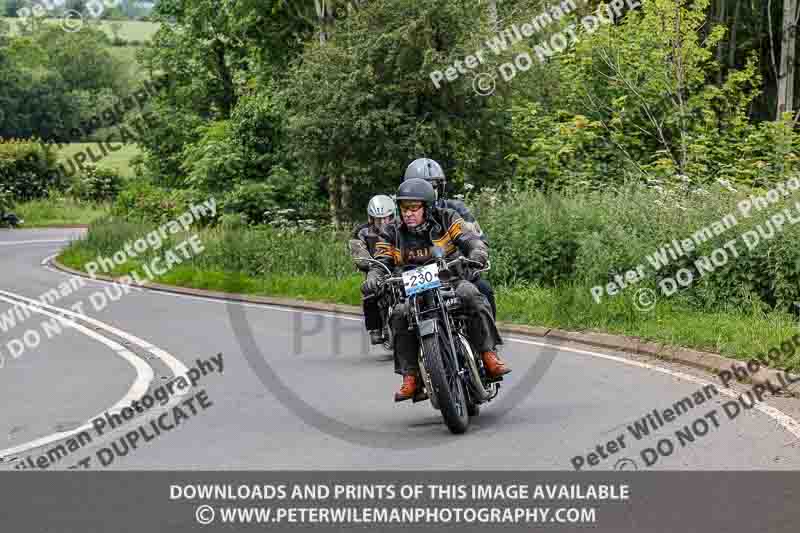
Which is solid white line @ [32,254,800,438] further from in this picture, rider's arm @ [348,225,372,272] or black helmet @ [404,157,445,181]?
black helmet @ [404,157,445,181]

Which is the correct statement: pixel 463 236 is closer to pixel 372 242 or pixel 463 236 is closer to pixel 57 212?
pixel 372 242

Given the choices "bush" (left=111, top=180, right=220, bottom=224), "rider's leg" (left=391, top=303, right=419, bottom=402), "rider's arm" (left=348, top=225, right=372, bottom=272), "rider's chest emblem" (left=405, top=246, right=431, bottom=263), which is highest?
"rider's chest emblem" (left=405, top=246, right=431, bottom=263)

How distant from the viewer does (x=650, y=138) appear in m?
29.4

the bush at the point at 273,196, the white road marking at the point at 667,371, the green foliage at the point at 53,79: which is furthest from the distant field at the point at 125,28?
the white road marking at the point at 667,371

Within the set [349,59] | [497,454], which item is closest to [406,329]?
[497,454]

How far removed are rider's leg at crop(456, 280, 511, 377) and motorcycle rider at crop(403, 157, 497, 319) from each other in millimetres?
767

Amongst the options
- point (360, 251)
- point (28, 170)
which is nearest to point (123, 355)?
point (360, 251)

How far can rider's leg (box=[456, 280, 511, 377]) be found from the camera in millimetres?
9031

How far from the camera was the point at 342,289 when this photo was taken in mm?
20953

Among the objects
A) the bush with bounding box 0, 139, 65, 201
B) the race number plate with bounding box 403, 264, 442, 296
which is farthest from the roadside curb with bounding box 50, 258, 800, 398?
the bush with bounding box 0, 139, 65, 201

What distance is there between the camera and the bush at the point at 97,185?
66.0 m

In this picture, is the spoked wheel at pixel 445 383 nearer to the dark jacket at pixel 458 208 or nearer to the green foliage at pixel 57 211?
the dark jacket at pixel 458 208

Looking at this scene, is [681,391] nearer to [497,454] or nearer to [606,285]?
[497,454]

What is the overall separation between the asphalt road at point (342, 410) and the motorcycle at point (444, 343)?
9.0 inches
